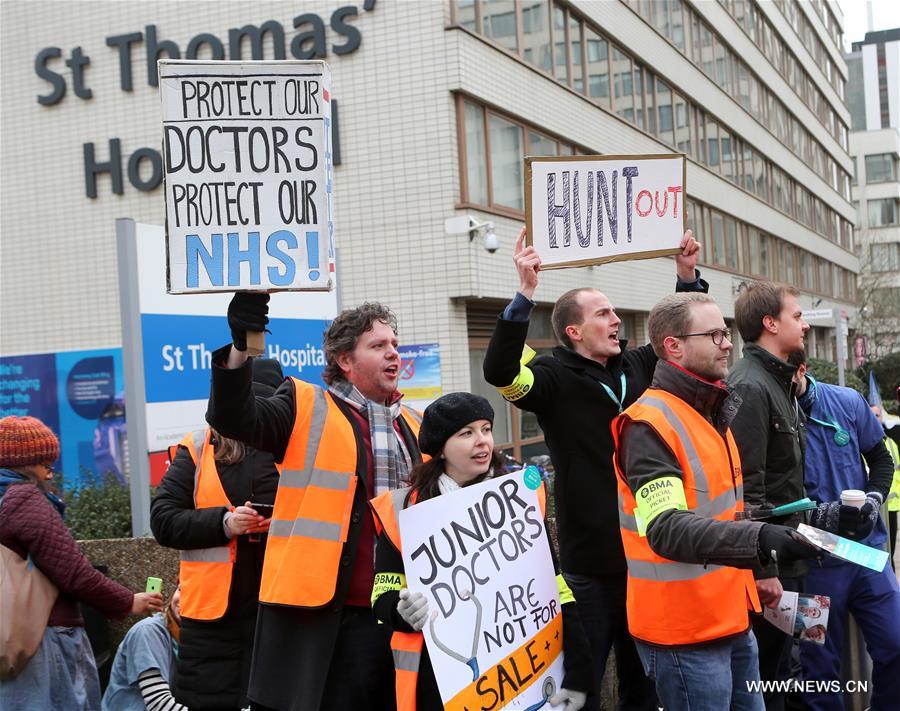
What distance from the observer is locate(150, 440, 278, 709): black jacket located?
387 cm

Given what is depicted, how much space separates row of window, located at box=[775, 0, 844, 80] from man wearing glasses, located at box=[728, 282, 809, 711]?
34.6 metres

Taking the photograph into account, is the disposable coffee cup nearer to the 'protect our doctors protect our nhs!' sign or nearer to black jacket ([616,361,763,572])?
black jacket ([616,361,763,572])

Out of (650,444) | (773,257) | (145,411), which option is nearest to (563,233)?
(650,444)

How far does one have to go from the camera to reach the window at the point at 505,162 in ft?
47.5

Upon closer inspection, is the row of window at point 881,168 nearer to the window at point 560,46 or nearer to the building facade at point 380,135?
the building facade at point 380,135

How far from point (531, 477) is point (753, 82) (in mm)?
31119

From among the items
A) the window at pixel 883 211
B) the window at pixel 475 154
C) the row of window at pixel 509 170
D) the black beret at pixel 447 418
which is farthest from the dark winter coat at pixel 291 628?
the window at pixel 883 211

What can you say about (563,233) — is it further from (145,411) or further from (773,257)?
(773,257)

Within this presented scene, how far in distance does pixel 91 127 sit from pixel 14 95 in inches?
67.1

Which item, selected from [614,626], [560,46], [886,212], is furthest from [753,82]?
[886,212]

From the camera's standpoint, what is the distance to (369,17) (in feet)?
44.3

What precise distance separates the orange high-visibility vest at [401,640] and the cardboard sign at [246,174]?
0.74 meters

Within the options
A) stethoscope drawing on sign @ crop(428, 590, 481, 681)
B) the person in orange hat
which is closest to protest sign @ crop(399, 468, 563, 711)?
stethoscope drawing on sign @ crop(428, 590, 481, 681)

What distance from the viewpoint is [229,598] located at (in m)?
3.91
